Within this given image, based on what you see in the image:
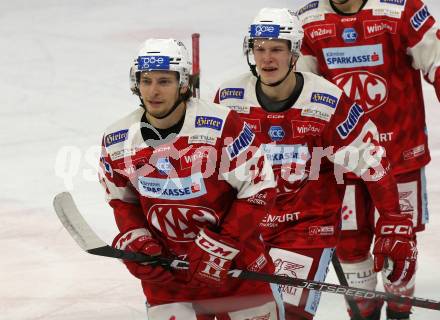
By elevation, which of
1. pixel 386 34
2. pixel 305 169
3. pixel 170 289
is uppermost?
pixel 386 34

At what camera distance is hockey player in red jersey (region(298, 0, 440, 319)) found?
4.86m

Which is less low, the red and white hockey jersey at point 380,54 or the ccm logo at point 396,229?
the red and white hockey jersey at point 380,54

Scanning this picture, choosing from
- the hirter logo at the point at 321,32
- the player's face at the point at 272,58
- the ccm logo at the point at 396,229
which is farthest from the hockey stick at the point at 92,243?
the hirter logo at the point at 321,32

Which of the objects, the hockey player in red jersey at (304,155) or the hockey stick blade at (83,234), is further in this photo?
the hockey player in red jersey at (304,155)

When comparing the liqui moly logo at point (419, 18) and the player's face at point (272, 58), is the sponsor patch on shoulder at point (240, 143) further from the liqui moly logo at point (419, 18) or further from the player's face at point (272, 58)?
the liqui moly logo at point (419, 18)

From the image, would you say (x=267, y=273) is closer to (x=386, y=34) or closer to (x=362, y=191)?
(x=362, y=191)

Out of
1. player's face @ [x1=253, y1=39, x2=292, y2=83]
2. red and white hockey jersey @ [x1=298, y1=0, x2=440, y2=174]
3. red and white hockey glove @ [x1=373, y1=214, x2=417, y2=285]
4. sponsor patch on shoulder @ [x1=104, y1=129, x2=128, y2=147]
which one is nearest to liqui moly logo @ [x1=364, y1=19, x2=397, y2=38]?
red and white hockey jersey @ [x1=298, y1=0, x2=440, y2=174]

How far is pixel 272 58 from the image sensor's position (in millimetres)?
4359

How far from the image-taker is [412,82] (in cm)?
493

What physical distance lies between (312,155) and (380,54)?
0.69m

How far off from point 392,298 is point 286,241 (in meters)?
0.42

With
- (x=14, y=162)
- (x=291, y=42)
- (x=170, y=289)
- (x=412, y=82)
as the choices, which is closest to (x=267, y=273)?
(x=170, y=289)

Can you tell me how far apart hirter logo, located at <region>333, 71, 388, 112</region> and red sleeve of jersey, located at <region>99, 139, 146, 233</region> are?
4.04ft

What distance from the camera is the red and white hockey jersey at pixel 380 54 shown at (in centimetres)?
486
